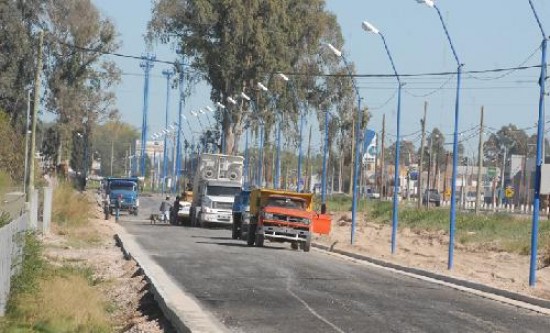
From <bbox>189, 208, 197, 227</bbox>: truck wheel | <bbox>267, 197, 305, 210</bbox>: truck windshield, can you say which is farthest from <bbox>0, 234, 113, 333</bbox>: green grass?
<bbox>189, 208, 197, 227</bbox>: truck wheel

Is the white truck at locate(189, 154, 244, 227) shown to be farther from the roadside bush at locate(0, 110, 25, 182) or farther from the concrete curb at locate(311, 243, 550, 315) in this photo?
the concrete curb at locate(311, 243, 550, 315)

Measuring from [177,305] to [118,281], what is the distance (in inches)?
335

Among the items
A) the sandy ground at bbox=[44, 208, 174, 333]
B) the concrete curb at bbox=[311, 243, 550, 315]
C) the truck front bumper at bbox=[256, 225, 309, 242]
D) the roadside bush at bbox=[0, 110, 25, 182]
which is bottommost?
the sandy ground at bbox=[44, 208, 174, 333]

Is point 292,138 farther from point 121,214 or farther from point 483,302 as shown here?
point 483,302

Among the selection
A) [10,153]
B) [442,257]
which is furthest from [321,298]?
[10,153]

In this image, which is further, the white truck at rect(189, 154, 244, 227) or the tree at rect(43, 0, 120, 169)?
the tree at rect(43, 0, 120, 169)

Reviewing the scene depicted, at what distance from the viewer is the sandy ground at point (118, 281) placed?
19.8m

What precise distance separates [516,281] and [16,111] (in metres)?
52.2

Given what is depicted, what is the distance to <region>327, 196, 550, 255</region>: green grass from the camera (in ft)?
166

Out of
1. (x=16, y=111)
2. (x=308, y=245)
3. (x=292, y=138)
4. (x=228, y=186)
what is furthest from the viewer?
(x=292, y=138)

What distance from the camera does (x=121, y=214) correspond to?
82125 mm

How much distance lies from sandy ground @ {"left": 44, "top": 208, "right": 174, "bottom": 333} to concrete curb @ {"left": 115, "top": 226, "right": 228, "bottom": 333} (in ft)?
0.65

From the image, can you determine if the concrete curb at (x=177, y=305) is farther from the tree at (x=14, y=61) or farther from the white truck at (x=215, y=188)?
the tree at (x=14, y=61)

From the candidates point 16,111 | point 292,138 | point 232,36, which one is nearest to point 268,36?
point 232,36
